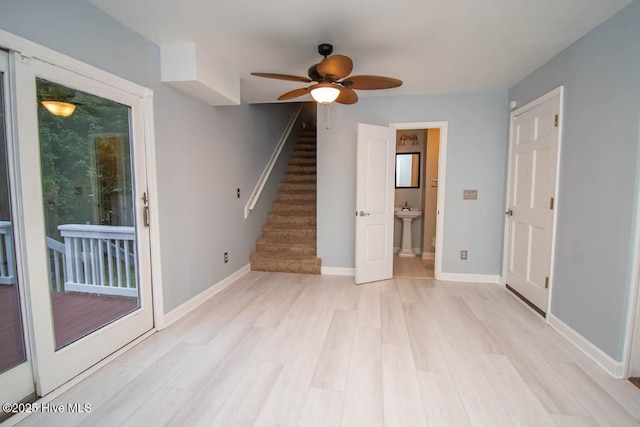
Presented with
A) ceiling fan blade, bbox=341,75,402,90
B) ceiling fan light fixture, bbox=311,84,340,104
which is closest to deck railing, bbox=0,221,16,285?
ceiling fan light fixture, bbox=311,84,340,104

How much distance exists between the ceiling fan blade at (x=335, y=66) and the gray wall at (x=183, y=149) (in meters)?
1.42

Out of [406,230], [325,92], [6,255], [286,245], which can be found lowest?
[286,245]

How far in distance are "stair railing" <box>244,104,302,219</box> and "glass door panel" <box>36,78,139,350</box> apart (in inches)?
78.3

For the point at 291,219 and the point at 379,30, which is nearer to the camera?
the point at 379,30

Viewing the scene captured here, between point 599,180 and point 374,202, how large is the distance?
209 centimetres

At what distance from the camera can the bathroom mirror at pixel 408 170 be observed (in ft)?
17.6

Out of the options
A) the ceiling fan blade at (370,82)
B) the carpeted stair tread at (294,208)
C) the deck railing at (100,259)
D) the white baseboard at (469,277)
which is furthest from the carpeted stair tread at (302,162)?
the deck railing at (100,259)

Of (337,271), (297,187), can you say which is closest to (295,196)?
(297,187)

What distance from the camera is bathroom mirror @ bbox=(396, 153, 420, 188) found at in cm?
536

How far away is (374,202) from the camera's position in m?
3.74

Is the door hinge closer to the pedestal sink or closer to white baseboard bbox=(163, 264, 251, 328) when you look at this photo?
white baseboard bbox=(163, 264, 251, 328)

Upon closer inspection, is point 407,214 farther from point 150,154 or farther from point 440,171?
point 150,154

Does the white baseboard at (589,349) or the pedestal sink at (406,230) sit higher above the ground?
the pedestal sink at (406,230)

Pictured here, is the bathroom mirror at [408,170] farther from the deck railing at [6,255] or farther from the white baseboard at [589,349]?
the deck railing at [6,255]
